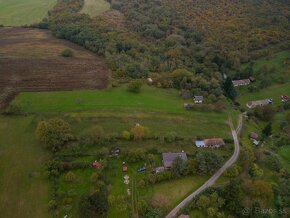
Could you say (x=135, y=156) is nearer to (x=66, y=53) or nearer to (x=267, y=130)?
(x=267, y=130)

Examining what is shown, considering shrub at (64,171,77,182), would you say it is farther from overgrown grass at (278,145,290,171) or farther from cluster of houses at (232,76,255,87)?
cluster of houses at (232,76,255,87)

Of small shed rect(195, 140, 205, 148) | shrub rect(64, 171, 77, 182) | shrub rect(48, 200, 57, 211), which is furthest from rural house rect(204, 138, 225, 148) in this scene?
shrub rect(48, 200, 57, 211)

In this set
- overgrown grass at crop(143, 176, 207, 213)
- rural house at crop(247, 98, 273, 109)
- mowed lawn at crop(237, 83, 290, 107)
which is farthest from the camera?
mowed lawn at crop(237, 83, 290, 107)

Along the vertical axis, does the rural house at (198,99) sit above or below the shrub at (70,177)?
below

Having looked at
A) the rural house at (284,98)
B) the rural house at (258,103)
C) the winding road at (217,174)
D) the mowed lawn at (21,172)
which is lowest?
the rural house at (284,98)

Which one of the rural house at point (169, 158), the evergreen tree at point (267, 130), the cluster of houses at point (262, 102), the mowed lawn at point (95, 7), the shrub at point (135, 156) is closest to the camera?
the rural house at point (169, 158)

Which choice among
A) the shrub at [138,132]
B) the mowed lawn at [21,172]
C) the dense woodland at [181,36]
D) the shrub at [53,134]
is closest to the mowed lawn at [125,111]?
the shrub at [138,132]

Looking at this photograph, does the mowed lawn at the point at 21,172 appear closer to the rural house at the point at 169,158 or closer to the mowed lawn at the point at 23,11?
the rural house at the point at 169,158
